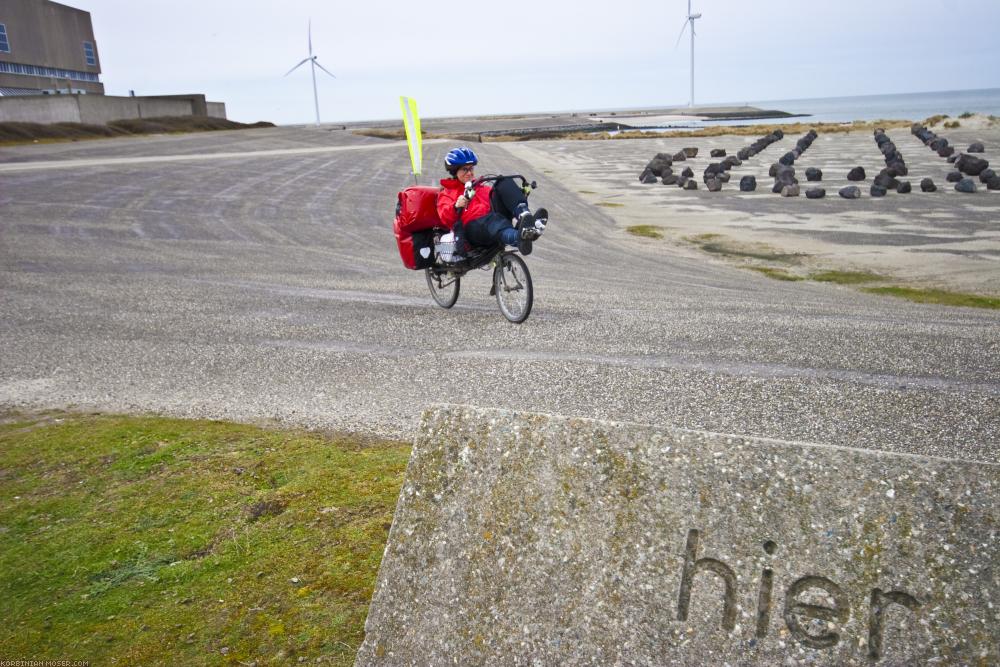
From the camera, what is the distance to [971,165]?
102 ft

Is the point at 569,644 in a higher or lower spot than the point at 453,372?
higher

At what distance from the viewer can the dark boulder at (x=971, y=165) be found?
100 feet

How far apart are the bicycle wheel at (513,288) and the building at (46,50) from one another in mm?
56842

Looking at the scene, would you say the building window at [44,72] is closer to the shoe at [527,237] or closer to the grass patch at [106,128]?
the grass patch at [106,128]

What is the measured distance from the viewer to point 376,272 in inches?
531

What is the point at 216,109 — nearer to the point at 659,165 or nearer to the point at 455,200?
the point at 659,165

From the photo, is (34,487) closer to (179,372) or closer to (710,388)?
(179,372)

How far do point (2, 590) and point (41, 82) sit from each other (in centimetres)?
6624

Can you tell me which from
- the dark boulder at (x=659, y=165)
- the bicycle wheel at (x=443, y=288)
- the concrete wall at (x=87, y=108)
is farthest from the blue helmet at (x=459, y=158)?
the concrete wall at (x=87, y=108)

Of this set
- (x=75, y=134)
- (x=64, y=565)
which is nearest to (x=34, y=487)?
(x=64, y=565)

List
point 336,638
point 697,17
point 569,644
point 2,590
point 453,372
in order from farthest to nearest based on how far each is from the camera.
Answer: point 697,17 < point 453,372 < point 2,590 < point 336,638 < point 569,644

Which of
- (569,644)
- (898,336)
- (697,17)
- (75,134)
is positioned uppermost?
(697,17)

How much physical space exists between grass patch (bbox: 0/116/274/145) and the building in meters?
5.89

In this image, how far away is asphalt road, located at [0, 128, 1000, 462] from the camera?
6266 millimetres
